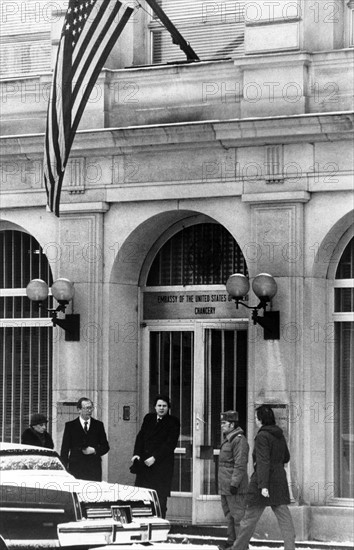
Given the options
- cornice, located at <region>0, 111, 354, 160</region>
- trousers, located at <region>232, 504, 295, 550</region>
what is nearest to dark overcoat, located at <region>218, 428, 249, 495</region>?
trousers, located at <region>232, 504, 295, 550</region>

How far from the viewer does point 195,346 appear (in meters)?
19.6

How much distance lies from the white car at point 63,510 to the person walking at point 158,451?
2.94 metres

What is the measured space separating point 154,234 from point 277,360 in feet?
9.19

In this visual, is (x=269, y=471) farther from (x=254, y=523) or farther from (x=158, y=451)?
(x=158, y=451)

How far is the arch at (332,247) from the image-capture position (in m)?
18.3

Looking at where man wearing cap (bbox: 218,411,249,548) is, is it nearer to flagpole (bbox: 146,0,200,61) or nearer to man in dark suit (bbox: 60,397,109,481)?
man in dark suit (bbox: 60,397,109,481)

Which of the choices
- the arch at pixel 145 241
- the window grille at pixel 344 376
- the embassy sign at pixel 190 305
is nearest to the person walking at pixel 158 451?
the embassy sign at pixel 190 305

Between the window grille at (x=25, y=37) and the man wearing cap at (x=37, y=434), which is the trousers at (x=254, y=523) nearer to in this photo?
the man wearing cap at (x=37, y=434)

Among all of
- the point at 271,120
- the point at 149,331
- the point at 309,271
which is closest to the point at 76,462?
the point at 149,331

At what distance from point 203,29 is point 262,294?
417 centimetres

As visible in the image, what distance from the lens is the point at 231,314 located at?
64.2 feet

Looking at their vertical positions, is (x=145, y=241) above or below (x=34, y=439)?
above

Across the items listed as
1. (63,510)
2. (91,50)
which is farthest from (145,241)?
(63,510)

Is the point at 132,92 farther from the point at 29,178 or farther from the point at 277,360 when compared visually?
the point at 277,360
